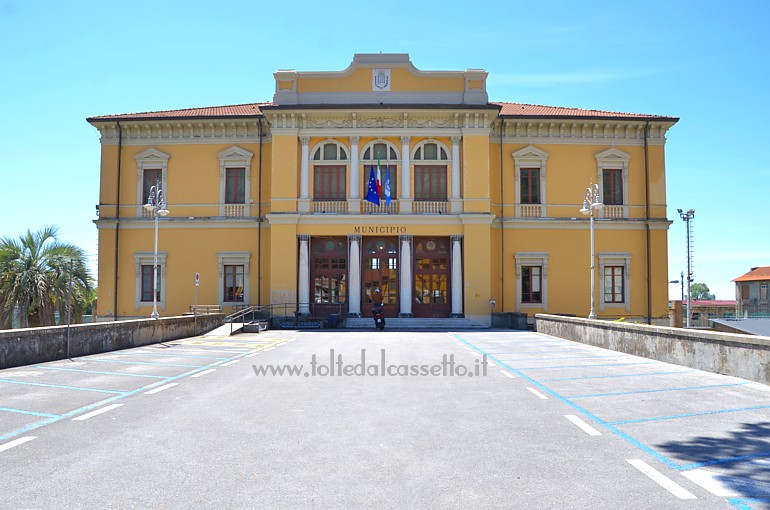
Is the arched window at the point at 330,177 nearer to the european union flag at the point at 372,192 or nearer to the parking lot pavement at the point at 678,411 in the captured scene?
the european union flag at the point at 372,192

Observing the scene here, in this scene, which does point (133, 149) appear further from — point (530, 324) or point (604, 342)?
point (604, 342)

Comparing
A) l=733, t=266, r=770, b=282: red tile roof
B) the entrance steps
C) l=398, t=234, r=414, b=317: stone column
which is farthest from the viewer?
l=733, t=266, r=770, b=282: red tile roof

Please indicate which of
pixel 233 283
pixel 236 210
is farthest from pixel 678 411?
pixel 236 210

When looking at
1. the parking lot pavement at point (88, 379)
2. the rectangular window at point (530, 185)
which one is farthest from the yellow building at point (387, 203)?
the parking lot pavement at point (88, 379)

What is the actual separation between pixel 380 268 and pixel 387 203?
385 centimetres

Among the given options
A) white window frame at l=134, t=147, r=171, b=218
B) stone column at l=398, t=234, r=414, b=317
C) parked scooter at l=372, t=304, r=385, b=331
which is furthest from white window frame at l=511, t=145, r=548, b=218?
white window frame at l=134, t=147, r=171, b=218

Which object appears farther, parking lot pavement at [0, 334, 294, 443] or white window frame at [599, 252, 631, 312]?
white window frame at [599, 252, 631, 312]

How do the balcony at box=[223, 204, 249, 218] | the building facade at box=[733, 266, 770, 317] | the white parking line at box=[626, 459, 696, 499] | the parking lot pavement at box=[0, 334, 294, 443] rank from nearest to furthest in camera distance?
the white parking line at box=[626, 459, 696, 499] < the parking lot pavement at box=[0, 334, 294, 443] < the balcony at box=[223, 204, 249, 218] < the building facade at box=[733, 266, 770, 317]

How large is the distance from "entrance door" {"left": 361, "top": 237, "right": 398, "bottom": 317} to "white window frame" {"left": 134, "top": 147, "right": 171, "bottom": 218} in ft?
40.7

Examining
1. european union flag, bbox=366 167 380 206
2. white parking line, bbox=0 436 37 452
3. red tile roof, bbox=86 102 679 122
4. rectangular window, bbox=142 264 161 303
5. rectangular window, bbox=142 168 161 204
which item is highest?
red tile roof, bbox=86 102 679 122

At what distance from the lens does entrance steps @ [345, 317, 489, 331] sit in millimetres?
32625

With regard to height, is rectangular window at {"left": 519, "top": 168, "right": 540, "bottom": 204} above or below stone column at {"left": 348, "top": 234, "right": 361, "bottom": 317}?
above

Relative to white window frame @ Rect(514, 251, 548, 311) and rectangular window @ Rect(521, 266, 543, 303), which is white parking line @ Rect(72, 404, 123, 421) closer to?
white window frame @ Rect(514, 251, 548, 311)

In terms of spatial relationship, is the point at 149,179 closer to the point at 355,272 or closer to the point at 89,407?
the point at 355,272
